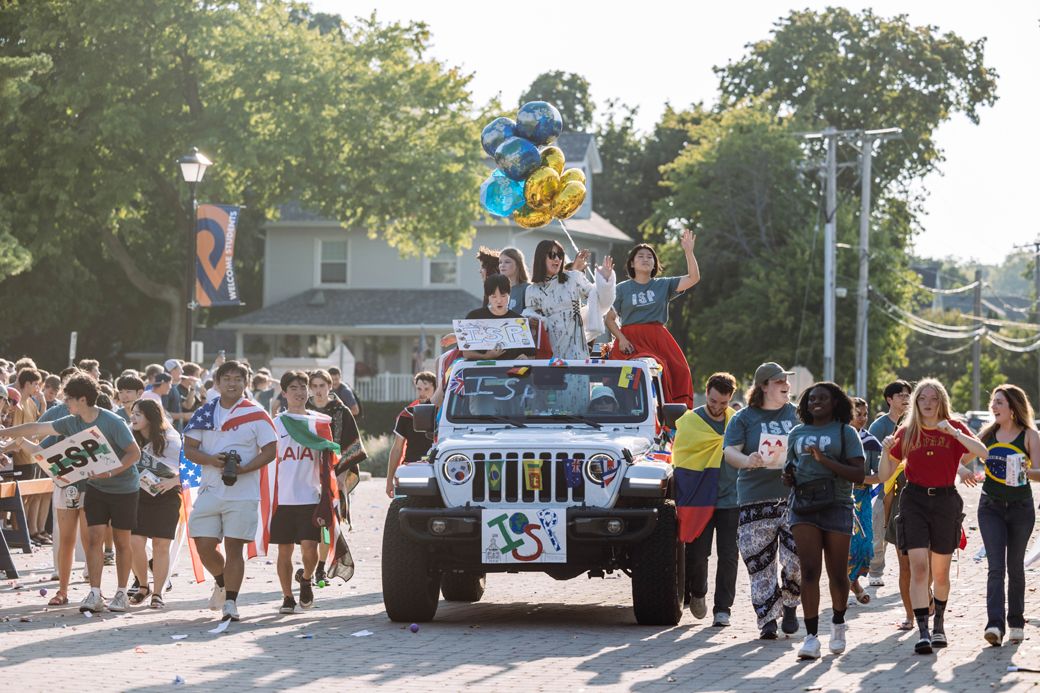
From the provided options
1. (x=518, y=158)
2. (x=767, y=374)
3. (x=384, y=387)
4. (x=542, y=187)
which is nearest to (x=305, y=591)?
(x=767, y=374)

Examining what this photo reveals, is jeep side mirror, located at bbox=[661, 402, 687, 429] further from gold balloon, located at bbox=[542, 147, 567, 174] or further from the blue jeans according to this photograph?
gold balloon, located at bbox=[542, 147, 567, 174]

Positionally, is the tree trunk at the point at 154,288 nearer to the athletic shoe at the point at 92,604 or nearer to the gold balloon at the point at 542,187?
the gold balloon at the point at 542,187

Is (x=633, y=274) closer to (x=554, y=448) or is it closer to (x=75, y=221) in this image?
(x=554, y=448)

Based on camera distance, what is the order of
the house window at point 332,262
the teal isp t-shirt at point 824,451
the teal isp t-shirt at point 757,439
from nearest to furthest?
the teal isp t-shirt at point 824,451 < the teal isp t-shirt at point 757,439 < the house window at point 332,262

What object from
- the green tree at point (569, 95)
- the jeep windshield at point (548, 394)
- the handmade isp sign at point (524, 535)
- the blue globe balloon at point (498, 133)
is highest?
the green tree at point (569, 95)

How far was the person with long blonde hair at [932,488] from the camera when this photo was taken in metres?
11.4

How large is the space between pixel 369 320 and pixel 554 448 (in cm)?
4195

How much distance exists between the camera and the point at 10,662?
34.8ft

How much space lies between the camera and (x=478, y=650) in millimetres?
11312

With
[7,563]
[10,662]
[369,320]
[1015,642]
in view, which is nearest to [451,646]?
[10,662]

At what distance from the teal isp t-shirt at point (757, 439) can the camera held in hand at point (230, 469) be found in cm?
337

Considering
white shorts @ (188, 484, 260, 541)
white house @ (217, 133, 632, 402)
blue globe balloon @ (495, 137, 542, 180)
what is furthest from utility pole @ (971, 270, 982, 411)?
white shorts @ (188, 484, 260, 541)

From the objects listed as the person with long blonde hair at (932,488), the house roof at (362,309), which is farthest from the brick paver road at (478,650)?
the house roof at (362,309)

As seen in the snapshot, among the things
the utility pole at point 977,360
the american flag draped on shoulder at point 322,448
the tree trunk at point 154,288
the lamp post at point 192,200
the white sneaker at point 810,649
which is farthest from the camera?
the utility pole at point 977,360
